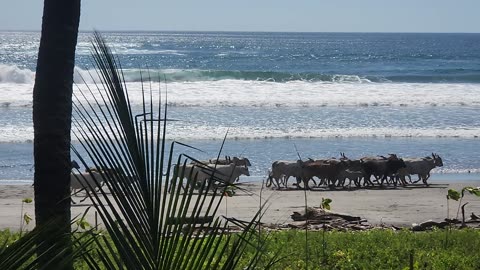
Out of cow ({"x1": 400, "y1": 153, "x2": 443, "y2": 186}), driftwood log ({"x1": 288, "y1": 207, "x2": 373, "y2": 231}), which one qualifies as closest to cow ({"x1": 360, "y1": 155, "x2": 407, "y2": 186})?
cow ({"x1": 400, "y1": 153, "x2": 443, "y2": 186})

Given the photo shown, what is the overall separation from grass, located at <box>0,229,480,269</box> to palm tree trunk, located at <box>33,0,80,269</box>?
3016 mm

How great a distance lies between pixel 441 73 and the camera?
6269cm

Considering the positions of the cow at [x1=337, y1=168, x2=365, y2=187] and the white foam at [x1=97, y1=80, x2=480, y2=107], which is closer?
the cow at [x1=337, y1=168, x2=365, y2=187]

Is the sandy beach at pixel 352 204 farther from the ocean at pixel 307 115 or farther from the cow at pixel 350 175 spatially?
the ocean at pixel 307 115

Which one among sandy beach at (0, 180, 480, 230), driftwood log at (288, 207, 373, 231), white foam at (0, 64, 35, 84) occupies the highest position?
driftwood log at (288, 207, 373, 231)

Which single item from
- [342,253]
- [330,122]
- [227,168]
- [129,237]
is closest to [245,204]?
[227,168]

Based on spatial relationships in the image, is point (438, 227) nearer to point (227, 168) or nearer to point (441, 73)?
point (227, 168)

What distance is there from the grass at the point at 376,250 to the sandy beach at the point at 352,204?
357 cm

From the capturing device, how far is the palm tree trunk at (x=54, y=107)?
426cm

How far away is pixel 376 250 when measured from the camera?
8625mm

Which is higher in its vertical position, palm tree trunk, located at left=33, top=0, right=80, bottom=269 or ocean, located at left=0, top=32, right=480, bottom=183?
palm tree trunk, located at left=33, top=0, right=80, bottom=269

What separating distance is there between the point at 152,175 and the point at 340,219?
1017 centimetres

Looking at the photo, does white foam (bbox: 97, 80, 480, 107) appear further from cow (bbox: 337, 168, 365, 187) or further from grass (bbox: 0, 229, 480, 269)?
grass (bbox: 0, 229, 480, 269)

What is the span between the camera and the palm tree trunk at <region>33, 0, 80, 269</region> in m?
4.26
